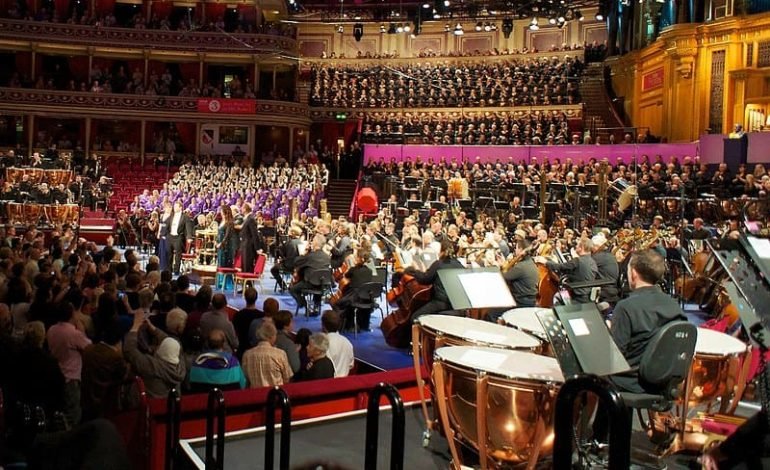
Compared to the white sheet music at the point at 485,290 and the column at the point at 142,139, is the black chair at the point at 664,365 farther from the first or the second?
the column at the point at 142,139

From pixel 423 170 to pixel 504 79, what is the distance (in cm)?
884

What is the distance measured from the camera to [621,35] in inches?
1035

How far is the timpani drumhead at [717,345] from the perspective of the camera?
15.9ft

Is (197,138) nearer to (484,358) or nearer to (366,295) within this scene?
(366,295)

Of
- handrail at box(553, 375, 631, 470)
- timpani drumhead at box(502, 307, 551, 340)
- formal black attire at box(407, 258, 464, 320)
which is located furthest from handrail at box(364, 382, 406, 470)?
formal black attire at box(407, 258, 464, 320)

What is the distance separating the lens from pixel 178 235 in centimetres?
1495

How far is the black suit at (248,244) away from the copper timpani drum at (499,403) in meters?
9.80

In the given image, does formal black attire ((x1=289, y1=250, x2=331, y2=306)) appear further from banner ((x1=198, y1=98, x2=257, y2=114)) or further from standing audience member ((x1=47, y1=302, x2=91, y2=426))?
banner ((x1=198, y1=98, x2=257, y2=114))

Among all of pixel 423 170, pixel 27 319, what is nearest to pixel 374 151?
pixel 423 170

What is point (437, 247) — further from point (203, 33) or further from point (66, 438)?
point (203, 33)

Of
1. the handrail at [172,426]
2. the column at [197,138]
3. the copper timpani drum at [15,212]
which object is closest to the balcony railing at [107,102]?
the column at [197,138]

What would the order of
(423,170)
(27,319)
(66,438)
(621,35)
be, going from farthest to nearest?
(621,35)
(423,170)
(27,319)
(66,438)

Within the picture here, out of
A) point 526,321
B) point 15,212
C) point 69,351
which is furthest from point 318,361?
point 15,212

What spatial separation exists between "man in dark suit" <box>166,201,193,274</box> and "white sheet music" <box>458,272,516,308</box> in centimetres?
1024
